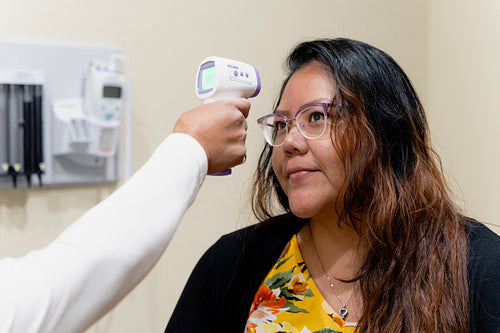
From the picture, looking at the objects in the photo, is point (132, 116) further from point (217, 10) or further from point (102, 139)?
point (217, 10)

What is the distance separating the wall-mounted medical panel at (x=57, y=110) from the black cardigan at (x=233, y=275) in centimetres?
42

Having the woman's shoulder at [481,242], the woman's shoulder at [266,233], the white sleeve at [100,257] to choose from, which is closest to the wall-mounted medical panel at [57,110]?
the woman's shoulder at [266,233]

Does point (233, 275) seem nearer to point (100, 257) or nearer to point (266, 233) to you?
point (266, 233)

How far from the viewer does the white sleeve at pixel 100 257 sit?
25.0 inches

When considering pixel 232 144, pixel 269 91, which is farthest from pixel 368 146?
pixel 269 91

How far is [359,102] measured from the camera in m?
1.14

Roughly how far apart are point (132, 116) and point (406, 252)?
2.79 ft

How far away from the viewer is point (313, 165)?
1155 millimetres

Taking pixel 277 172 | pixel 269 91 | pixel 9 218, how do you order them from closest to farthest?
pixel 277 172
pixel 9 218
pixel 269 91

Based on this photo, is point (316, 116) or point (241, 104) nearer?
point (241, 104)

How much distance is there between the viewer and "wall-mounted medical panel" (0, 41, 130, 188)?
1316 millimetres

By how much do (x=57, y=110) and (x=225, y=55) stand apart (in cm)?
54

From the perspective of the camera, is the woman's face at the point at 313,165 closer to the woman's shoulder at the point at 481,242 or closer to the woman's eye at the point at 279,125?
the woman's eye at the point at 279,125

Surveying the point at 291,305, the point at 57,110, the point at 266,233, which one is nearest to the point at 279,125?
the point at 266,233
